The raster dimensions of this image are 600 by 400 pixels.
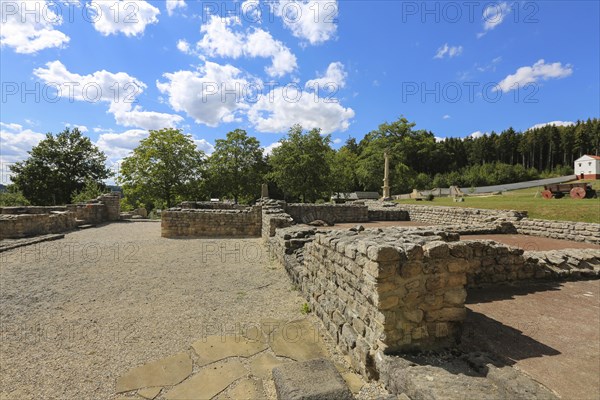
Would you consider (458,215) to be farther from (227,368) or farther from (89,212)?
(89,212)

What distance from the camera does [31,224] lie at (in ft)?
44.5

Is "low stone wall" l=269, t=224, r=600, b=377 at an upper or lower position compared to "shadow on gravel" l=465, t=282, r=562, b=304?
upper

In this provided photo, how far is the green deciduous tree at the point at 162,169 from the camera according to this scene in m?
28.8

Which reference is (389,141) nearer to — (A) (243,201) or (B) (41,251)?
(A) (243,201)

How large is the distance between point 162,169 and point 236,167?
8242 mm

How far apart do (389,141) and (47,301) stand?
4996 cm

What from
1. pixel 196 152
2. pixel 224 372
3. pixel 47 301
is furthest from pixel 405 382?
pixel 196 152

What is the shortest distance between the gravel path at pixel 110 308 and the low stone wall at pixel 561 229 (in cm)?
1029

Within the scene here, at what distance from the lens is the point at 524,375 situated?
2.67m

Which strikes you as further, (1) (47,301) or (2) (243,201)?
(2) (243,201)

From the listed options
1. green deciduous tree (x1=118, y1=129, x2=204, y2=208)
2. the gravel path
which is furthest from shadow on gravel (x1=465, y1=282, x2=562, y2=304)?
green deciduous tree (x1=118, y1=129, x2=204, y2=208)

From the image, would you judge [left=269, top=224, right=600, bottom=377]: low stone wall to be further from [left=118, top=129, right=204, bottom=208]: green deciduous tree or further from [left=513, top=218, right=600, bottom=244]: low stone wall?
[left=118, top=129, right=204, bottom=208]: green deciduous tree

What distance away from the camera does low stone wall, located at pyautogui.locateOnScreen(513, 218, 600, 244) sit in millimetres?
9664

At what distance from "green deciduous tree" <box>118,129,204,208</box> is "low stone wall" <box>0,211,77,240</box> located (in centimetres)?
1309
